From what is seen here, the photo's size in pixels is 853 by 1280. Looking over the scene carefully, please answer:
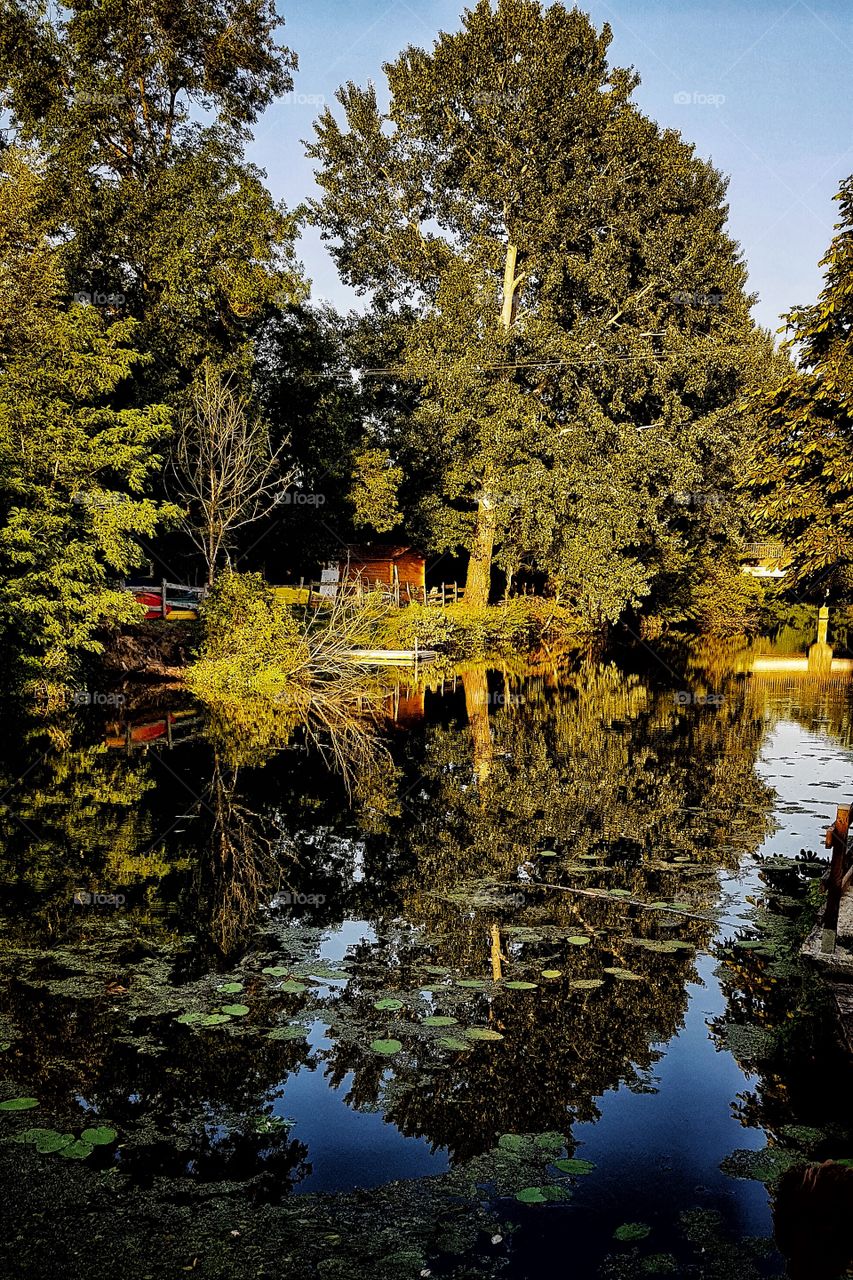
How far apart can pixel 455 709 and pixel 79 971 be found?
1482cm

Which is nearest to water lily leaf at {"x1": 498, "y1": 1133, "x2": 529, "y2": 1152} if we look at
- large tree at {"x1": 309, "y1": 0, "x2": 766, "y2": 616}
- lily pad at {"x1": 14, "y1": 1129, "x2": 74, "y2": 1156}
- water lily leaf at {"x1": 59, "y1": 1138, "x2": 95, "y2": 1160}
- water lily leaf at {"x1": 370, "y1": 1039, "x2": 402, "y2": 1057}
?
water lily leaf at {"x1": 370, "y1": 1039, "x2": 402, "y2": 1057}

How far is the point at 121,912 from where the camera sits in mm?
8586

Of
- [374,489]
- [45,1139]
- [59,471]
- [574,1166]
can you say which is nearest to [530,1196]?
[574,1166]

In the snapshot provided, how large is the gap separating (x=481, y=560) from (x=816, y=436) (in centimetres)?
2479

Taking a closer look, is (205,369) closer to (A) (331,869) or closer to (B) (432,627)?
(B) (432,627)

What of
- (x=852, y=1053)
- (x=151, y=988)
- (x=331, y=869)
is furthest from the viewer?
(x=331, y=869)

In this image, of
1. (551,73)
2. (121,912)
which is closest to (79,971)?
(121,912)

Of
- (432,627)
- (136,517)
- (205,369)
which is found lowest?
(432,627)

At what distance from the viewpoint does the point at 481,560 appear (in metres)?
37.2

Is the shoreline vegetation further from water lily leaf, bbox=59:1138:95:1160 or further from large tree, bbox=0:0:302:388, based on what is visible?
water lily leaf, bbox=59:1138:95:1160

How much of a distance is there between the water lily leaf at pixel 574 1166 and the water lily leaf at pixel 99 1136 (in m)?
2.35

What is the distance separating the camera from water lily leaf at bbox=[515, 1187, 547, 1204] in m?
4.62

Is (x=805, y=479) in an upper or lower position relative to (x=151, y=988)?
upper

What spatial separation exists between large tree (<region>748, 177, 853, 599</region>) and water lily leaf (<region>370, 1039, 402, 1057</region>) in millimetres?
9101
